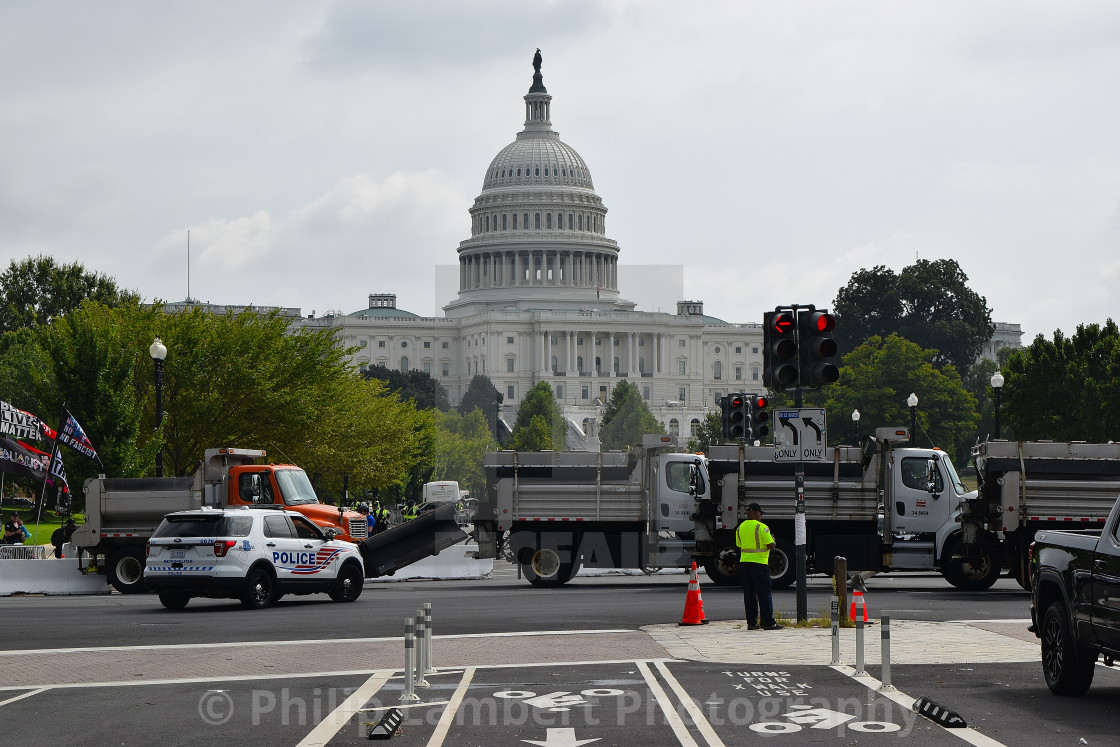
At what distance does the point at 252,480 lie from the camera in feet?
99.5

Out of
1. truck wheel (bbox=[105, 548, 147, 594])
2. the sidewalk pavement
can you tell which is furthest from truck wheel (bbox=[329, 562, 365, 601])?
the sidewalk pavement

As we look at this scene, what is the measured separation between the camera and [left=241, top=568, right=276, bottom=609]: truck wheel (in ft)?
82.3

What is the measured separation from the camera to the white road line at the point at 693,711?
11586 millimetres

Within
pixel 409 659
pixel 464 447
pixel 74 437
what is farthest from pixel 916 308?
pixel 409 659

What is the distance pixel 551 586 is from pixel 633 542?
1.91m

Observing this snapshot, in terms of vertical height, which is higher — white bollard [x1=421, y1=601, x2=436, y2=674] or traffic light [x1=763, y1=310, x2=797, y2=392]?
traffic light [x1=763, y1=310, x2=797, y2=392]

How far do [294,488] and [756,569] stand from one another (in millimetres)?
13148

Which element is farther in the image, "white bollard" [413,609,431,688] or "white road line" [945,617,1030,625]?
"white road line" [945,617,1030,625]

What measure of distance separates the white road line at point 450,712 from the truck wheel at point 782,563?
13.5m

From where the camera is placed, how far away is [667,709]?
1315 centimetres

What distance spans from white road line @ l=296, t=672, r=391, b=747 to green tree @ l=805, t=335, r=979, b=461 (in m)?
96.3

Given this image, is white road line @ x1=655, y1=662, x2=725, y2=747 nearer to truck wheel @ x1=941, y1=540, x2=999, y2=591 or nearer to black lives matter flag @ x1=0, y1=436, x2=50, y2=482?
truck wheel @ x1=941, y1=540, x2=999, y2=591

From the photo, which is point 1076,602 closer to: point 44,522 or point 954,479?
point 954,479

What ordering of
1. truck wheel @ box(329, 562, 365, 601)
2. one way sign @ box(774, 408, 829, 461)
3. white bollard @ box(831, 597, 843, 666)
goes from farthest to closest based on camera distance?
truck wheel @ box(329, 562, 365, 601)
one way sign @ box(774, 408, 829, 461)
white bollard @ box(831, 597, 843, 666)
